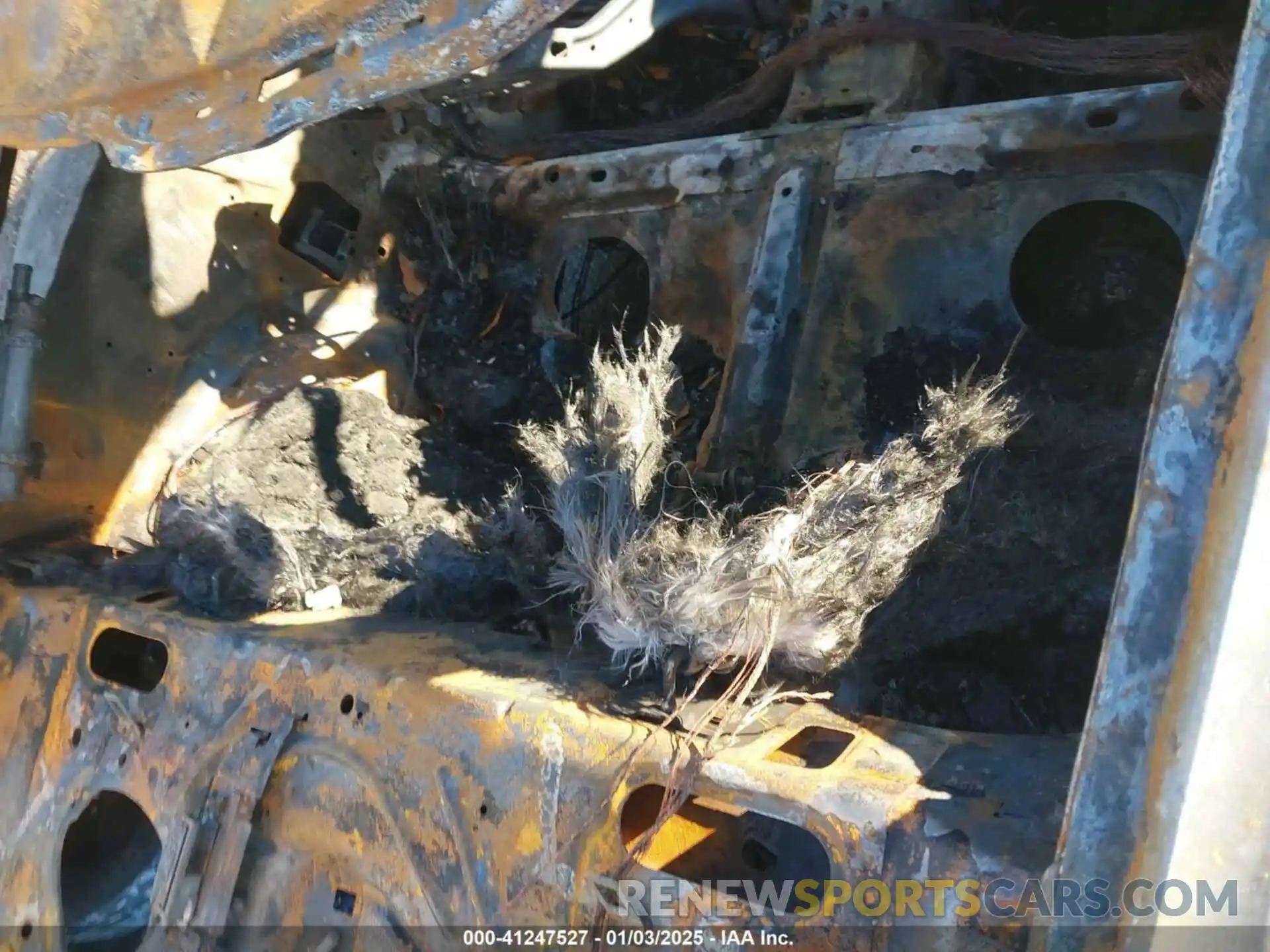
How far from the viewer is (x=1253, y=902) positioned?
3.25 feet

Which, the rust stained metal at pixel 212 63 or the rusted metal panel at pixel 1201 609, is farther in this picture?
the rust stained metal at pixel 212 63

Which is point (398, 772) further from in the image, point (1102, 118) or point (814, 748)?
point (1102, 118)

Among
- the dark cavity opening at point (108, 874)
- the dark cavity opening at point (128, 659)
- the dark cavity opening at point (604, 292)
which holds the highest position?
the dark cavity opening at point (604, 292)

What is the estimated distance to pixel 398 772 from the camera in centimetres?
172

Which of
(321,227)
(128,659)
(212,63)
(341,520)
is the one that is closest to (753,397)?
(341,520)

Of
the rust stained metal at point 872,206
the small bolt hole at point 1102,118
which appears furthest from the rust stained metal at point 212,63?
the small bolt hole at point 1102,118

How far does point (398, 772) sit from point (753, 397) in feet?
3.82

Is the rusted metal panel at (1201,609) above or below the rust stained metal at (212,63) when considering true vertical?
below

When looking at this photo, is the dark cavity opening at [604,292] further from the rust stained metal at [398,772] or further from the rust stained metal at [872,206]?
the rust stained metal at [398,772]

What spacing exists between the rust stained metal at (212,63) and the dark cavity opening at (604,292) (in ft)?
4.72

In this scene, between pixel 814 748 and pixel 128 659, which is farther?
pixel 128 659

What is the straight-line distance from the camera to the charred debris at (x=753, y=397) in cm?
172

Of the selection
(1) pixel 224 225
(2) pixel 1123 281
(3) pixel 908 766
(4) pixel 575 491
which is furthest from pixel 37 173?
(2) pixel 1123 281

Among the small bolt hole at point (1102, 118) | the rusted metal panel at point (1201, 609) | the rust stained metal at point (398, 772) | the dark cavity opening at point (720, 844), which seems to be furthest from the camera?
the small bolt hole at point (1102, 118)
